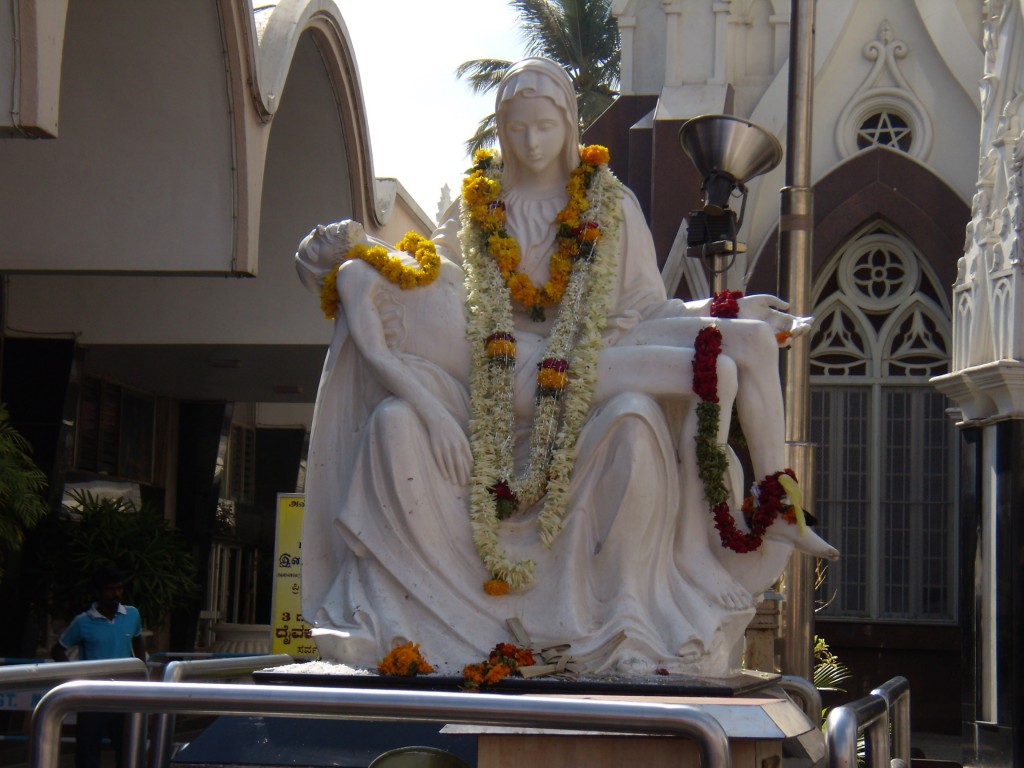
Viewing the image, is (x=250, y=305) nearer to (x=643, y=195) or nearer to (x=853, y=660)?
(x=643, y=195)

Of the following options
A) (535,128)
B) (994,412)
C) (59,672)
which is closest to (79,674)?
(59,672)

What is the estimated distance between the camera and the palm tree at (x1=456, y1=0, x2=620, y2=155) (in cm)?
3791

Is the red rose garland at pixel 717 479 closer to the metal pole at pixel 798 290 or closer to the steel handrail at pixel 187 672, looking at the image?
the steel handrail at pixel 187 672

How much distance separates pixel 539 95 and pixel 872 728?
11.7 feet

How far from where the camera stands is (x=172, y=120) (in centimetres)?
1288

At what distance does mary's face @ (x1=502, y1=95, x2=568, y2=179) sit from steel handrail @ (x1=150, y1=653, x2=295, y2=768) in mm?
2517

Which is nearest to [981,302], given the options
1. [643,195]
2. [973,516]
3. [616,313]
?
[973,516]

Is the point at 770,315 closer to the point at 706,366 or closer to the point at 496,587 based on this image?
the point at 706,366

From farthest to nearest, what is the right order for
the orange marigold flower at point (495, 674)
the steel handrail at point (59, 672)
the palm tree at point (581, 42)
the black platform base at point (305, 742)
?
the palm tree at point (581, 42), the orange marigold flower at point (495, 674), the black platform base at point (305, 742), the steel handrail at point (59, 672)

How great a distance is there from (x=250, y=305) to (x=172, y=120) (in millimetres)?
3461

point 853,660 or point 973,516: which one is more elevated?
point 973,516

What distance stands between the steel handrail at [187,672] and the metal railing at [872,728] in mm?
2096

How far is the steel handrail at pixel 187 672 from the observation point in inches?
216

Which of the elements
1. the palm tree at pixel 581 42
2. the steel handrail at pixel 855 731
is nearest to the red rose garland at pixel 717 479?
the steel handrail at pixel 855 731
